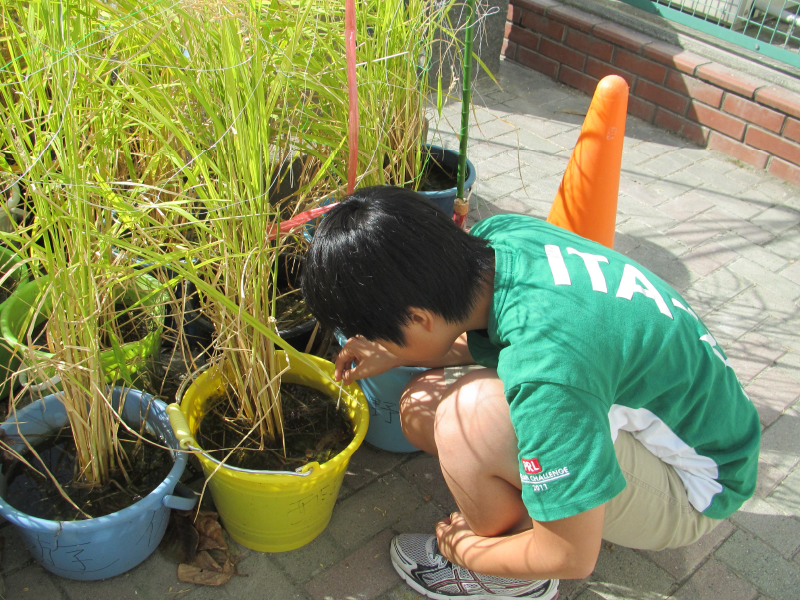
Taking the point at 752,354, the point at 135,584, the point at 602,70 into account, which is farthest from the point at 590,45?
the point at 135,584

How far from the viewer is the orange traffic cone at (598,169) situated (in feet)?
7.70

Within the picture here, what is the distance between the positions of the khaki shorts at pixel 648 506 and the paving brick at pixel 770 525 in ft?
1.34

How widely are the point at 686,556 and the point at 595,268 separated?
3.02 ft

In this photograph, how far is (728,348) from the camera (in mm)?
2473

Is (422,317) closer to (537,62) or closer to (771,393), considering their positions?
(771,393)

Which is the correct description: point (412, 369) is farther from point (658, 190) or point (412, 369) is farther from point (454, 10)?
point (454, 10)

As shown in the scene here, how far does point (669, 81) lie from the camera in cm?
383

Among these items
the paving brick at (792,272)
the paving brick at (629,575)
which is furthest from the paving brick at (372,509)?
the paving brick at (792,272)

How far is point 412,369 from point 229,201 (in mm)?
692

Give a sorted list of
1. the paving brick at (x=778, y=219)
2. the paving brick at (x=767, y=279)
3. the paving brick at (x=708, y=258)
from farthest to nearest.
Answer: the paving brick at (x=778, y=219) → the paving brick at (x=708, y=258) → the paving brick at (x=767, y=279)

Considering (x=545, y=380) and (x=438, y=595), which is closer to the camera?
(x=545, y=380)

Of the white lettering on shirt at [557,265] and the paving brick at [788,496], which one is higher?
the white lettering on shirt at [557,265]

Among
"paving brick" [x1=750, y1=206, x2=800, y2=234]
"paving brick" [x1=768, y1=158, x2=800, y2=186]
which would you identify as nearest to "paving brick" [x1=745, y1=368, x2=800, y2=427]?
"paving brick" [x1=750, y1=206, x2=800, y2=234]

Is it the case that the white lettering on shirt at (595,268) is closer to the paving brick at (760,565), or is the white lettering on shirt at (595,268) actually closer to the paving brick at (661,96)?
the paving brick at (760,565)
